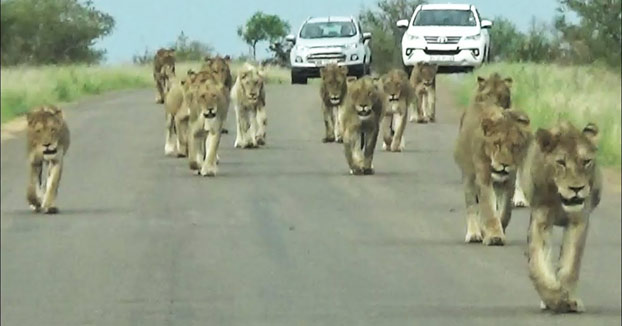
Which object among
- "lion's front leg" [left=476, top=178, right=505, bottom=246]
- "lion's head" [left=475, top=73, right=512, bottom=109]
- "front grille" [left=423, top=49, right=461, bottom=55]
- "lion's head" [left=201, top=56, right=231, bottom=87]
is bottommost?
"lion's head" [left=201, top=56, right=231, bottom=87]

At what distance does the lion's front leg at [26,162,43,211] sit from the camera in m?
13.2

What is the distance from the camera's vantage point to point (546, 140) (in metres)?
7.89

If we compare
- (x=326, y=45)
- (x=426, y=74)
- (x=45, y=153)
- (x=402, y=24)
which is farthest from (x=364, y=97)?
(x=402, y=24)

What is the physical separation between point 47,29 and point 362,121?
10884 millimetres

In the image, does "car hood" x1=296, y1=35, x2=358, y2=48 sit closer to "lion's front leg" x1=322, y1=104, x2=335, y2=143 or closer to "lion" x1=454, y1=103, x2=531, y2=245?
"lion" x1=454, y1=103, x2=531, y2=245

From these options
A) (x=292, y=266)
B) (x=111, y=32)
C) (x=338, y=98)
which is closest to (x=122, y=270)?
(x=292, y=266)

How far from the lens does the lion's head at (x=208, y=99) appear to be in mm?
16297

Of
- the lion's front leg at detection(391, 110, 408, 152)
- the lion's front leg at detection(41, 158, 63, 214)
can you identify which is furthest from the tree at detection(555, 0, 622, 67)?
the lion's front leg at detection(391, 110, 408, 152)

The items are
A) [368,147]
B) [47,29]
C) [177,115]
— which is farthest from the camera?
[177,115]

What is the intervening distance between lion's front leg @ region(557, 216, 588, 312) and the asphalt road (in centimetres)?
15

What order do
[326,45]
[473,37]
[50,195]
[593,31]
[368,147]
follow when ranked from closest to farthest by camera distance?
[593,31] → [473,37] → [326,45] → [50,195] → [368,147]

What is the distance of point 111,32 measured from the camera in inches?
215

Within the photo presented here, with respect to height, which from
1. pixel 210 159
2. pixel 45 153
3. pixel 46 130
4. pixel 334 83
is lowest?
pixel 210 159

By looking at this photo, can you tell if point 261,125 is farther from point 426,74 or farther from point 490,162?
point 490,162
